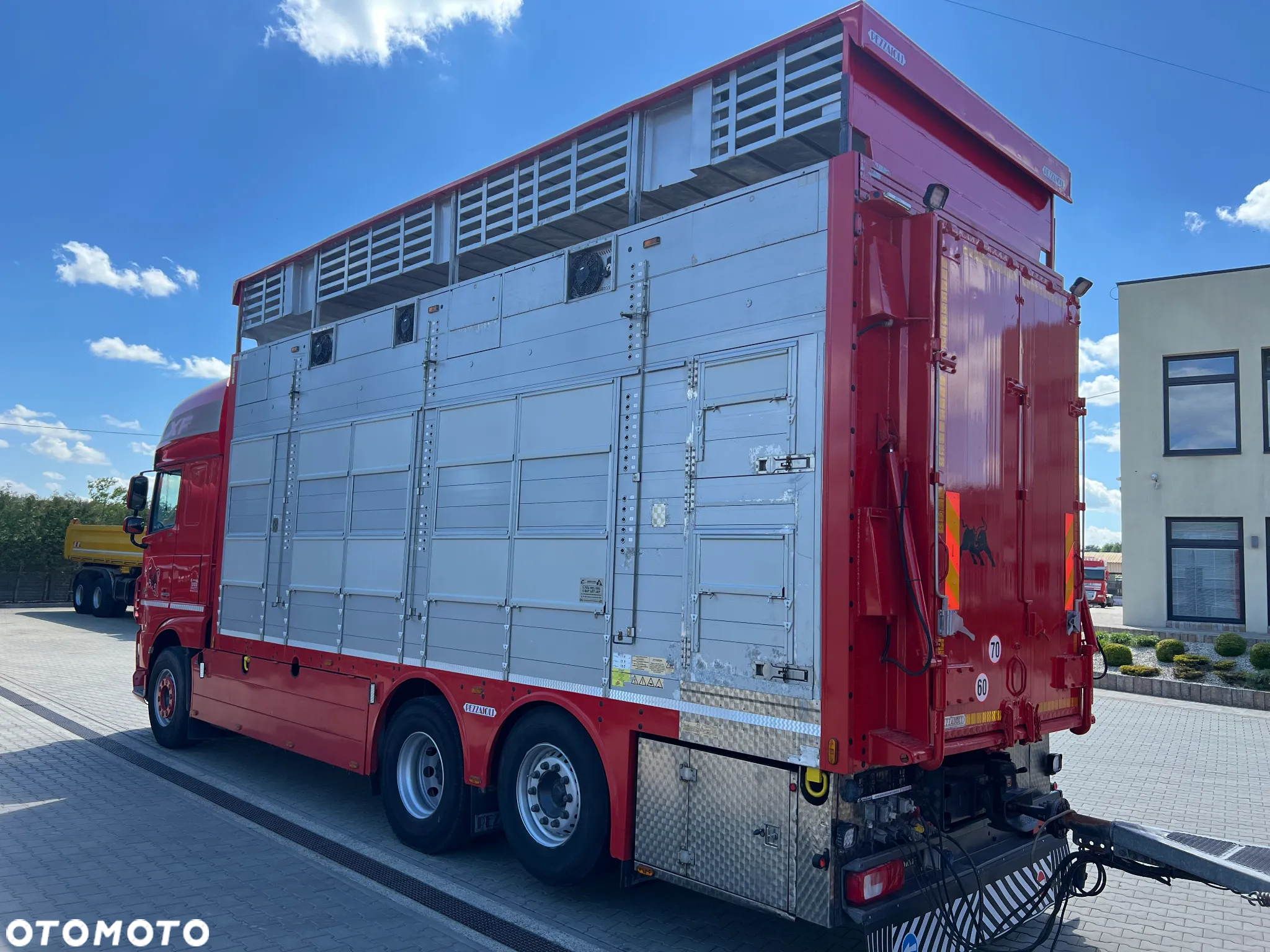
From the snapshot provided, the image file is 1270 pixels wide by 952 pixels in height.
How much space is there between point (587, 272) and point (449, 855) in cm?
391

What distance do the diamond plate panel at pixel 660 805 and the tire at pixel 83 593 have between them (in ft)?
92.4

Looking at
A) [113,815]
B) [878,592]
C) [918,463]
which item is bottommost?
[113,815]

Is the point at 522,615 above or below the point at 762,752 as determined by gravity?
above

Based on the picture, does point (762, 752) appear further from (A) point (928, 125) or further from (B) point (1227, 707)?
(B) point (1227, 707)

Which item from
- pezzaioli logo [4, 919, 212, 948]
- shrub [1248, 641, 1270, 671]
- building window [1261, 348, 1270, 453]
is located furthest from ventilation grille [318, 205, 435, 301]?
building window [1261, 348, 1270, 453]

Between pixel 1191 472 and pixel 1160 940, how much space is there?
15686mm

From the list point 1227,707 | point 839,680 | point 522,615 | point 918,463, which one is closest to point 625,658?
point 522,615

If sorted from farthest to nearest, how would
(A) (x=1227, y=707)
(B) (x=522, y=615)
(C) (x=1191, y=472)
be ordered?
(C) (x=1191, y=472), (A) (x=1227, y=707), (B) (x=522, y=615)

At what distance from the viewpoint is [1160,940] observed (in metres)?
4.95

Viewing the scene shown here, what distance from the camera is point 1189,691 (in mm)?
13789

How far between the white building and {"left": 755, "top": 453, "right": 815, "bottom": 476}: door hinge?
17066mm

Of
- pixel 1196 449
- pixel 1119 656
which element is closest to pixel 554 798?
pixel 1119 656

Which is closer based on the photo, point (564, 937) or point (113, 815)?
point (564, 937)

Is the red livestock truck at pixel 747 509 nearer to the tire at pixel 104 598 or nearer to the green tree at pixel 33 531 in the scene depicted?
the tire at pixel 104 598
